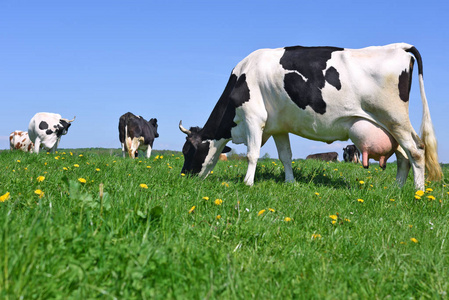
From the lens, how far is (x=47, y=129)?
19.8 meters

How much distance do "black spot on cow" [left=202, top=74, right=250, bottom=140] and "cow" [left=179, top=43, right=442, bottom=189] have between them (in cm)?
2

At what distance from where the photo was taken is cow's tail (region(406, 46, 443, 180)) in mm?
7527

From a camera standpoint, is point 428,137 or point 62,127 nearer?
point 428,137

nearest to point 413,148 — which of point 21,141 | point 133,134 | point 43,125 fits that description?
point 133,134

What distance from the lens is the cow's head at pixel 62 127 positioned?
20.2 metres

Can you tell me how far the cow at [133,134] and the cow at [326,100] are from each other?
12.3 m

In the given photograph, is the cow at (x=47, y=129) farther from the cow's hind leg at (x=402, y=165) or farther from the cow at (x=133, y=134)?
the cow's hind leg at (x=402, y=165)

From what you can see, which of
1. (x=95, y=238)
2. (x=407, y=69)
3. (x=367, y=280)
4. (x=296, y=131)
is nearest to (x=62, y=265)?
(x=95, y=238)

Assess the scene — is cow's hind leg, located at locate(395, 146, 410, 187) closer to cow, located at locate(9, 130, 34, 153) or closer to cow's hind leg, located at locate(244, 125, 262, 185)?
cow's hind leg, located at locate(244, 125, 262, 185)

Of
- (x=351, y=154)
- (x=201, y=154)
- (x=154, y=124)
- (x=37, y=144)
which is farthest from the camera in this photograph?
(x=351, y=154)

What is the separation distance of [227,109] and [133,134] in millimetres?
12689

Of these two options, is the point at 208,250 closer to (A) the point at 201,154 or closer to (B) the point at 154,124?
(A) the point at 201,154

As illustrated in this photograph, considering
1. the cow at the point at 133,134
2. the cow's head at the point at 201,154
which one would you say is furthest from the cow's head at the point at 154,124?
the cow's head at the point at 201,154

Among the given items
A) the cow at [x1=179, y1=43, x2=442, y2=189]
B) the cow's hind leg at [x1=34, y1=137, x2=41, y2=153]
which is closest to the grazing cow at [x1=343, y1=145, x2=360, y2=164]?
the cow's hind leg at [x1=34, y1=137, x2=41, y2=153]
